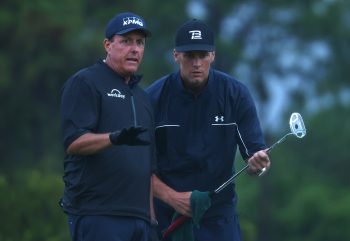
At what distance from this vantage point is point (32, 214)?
15227 mm

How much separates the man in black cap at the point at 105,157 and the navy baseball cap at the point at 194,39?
789mm

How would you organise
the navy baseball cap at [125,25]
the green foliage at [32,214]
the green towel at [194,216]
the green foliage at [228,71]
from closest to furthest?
the navy baseball cap at [125,25], the green towel at [194,216], the green foliage at [32,214], the green foliage at [228,71]

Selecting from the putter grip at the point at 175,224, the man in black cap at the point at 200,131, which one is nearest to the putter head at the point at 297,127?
the man in black cap at the point at 200,131

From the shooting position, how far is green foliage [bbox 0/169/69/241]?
14828 millimetres

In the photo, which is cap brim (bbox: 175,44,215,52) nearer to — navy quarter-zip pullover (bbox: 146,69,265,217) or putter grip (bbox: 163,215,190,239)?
navy quarter-zip pullover (bbox: 146,69,265,217)

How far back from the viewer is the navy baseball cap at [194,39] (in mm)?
10344

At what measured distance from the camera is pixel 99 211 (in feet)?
30.9

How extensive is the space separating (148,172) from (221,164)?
1.01 m

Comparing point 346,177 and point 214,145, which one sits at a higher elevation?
point 214,145

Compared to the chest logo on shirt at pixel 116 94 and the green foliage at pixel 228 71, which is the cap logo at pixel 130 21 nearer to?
the chest logo on shirt at pixel 116 94

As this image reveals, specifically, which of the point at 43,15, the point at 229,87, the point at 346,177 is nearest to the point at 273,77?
the point at 346,177

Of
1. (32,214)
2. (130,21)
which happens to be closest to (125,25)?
(130,21)

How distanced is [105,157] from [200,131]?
1295 mm

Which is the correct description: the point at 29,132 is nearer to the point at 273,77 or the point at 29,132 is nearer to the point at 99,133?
the point at 273,77
